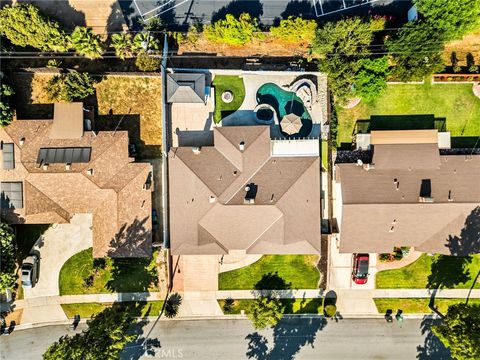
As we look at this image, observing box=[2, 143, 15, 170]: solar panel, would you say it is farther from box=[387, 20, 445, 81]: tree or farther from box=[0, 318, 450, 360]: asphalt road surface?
box=[387, 20, 445, 81]: tree

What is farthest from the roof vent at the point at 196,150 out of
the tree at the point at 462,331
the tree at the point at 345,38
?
the tree at the point at 462,331

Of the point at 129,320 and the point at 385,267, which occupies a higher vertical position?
the point at 385,267

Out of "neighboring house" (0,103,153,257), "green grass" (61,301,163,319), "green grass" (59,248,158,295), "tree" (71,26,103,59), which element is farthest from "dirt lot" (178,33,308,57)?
"green grass" (61,301,163,319)

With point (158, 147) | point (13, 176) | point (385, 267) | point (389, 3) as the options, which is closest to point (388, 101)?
point (389, 3)

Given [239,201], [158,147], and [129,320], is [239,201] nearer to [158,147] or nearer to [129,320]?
[158,147]

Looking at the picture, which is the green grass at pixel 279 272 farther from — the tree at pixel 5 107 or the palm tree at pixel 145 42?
the tree at pixel 5 107

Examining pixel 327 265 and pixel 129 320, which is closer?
pixel 129 320

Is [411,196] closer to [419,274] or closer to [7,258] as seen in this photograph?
[419,274]

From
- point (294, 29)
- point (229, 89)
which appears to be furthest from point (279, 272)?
point (294, 29)
